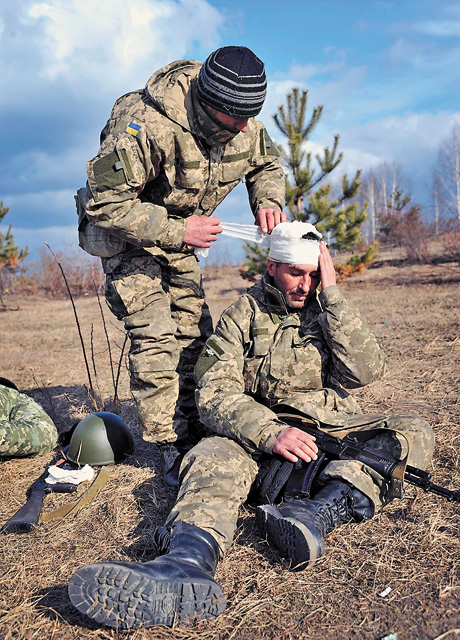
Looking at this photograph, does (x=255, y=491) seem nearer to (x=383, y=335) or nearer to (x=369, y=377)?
(x=369, y=377)

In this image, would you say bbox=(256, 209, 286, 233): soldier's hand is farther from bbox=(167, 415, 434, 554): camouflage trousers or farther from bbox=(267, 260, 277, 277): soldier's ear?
bbox=(167, 415, 434, 554): camouflage trousers

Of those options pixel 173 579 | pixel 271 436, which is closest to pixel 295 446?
pixel 271 436

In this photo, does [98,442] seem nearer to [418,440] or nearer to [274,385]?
[274,385]

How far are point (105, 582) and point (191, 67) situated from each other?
2.96 m

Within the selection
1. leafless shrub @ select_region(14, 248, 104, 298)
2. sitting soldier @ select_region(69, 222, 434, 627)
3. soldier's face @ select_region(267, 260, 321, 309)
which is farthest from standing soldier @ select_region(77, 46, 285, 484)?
leafless shrub @ select_region(14, 248, 104, 298)

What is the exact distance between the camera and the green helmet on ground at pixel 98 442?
374 cm

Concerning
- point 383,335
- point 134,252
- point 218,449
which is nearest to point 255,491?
point 218,449

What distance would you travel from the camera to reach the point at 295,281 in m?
3.14

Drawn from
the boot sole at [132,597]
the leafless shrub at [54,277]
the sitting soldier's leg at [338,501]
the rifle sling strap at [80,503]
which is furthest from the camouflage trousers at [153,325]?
the leafless shrub at [54,277]

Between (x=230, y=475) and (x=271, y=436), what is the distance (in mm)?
276

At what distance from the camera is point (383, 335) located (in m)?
7.44

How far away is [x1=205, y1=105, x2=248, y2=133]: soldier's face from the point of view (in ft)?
10.3

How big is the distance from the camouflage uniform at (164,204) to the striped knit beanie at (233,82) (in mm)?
162

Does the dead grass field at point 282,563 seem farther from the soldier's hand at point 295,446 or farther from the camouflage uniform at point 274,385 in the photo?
the soldier's hand at point 295,446
